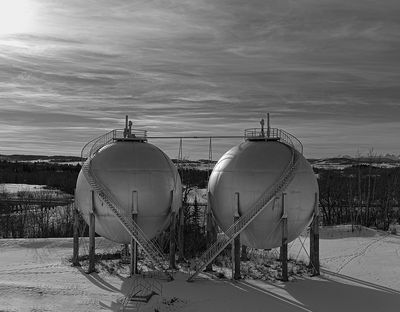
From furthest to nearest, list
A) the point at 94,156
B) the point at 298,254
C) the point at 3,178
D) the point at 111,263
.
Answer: the point at 3,178 < the point at 298,254 < the point at 111,263 < the point at 94,156

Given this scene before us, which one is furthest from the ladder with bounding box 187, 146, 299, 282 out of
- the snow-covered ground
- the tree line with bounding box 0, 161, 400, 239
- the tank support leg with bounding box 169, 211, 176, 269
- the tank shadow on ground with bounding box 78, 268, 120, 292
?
the tree line with bounding box 0, 161, 400, 239

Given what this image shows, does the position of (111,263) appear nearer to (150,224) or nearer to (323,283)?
(150,224)

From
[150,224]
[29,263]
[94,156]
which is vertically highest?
[94,156]

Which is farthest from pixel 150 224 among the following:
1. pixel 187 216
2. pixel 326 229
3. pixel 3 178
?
pixel 3 178

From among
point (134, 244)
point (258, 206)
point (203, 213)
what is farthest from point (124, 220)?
point (203, 213)

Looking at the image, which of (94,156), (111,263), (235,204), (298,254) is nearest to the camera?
(235,204)

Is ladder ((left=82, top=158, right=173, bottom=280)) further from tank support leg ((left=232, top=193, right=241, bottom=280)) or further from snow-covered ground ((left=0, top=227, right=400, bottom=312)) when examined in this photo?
tank support leg ((left=232, top=193, right=241, bottom=280))

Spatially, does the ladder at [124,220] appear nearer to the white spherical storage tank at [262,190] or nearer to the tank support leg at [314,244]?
the white spherical storage tank at [262,190]

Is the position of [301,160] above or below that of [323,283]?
above

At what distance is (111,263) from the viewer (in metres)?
25.6

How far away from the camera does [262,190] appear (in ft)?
70.7

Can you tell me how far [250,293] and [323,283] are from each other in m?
4.54

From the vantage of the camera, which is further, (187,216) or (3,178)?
(3,178)

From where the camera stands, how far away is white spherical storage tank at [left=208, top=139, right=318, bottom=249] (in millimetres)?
21719
